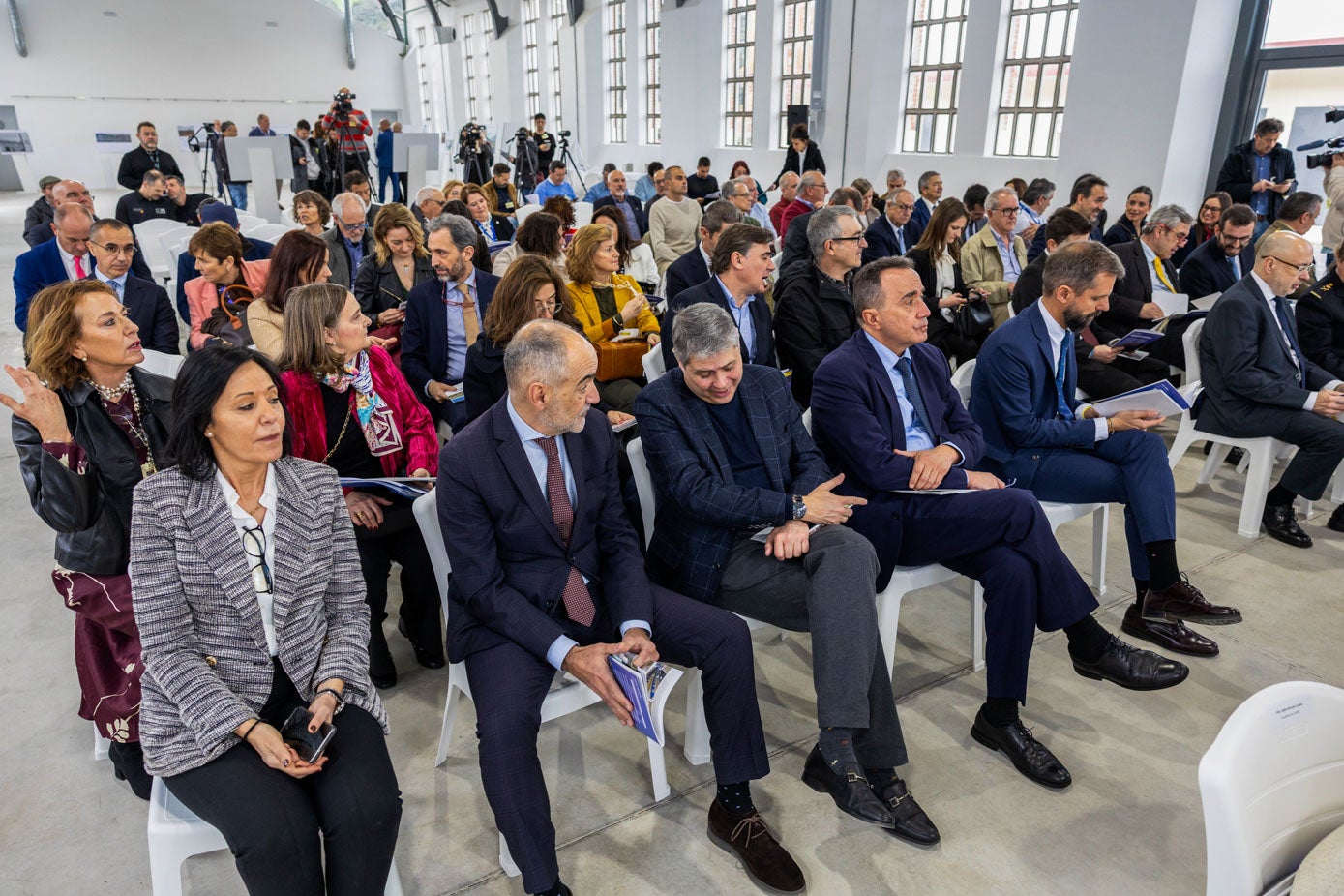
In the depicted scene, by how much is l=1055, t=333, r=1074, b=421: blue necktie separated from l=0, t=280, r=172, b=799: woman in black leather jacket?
2.72m

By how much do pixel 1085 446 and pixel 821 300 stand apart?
1315 millimetres

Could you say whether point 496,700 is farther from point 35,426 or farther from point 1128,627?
point 1128,627

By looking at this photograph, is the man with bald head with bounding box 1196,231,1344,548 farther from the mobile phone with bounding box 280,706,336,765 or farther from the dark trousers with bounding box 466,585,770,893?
the mobile phone with bounding box 280,706,336,765

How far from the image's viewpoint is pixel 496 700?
182 cm

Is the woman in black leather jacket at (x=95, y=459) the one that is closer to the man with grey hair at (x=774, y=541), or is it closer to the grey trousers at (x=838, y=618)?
the man with grey hair at (x=774, y=541)

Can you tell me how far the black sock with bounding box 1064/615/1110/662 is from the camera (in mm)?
2455

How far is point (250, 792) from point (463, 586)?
590 mm

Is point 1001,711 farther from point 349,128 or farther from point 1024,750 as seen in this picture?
point 349,128

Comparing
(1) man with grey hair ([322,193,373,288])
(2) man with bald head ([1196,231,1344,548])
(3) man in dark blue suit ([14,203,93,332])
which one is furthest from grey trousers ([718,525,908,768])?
(3) man in dark blue suit ([14,203,93,332])

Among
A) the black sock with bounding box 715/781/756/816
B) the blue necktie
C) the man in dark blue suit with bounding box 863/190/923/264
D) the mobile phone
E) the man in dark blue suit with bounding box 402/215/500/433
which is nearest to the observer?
the mobile phone

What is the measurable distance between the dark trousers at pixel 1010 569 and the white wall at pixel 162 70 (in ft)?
67.2

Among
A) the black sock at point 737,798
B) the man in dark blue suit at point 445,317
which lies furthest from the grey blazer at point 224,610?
the man in dark blue suit at point 445,317

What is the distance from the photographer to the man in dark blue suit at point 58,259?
434 centimetres

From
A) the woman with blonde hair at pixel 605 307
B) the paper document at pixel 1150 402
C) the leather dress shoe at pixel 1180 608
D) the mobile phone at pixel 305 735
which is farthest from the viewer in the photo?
the woman with blonde hair at pixel 605 307
